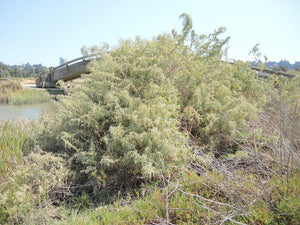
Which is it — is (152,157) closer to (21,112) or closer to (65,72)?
(21,112)

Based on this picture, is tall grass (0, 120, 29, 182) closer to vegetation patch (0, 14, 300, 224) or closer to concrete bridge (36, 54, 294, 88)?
vegetation patch (0, 14, 300, 224)

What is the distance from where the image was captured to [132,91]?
3.96 meters

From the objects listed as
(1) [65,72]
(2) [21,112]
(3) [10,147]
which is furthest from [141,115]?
(1) [65,72]

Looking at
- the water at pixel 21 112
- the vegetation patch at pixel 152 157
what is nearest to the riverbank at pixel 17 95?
the water at pixel 21 112

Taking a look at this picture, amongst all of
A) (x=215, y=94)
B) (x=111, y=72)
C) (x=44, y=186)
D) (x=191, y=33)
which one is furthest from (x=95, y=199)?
(x=191, y=33)

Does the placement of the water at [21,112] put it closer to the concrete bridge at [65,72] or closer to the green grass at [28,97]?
the green grass at [28,97]

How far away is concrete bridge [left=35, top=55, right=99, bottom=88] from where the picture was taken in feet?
40.8

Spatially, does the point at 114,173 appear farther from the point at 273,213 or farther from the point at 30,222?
the point at 273,213

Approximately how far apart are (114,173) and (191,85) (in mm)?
2404

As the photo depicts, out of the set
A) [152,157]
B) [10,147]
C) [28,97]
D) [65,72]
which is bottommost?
[10,147]

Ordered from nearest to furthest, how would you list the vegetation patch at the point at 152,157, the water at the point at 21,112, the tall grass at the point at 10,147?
the vegetation patch at the point at 152,157 < the tall grass at the point at 10,147 < the water at the point at 21,112

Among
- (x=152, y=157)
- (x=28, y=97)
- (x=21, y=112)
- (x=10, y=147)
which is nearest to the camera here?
(x=152, y=157)

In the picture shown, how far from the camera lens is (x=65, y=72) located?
45.2 feet

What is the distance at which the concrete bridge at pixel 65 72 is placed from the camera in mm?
12445
